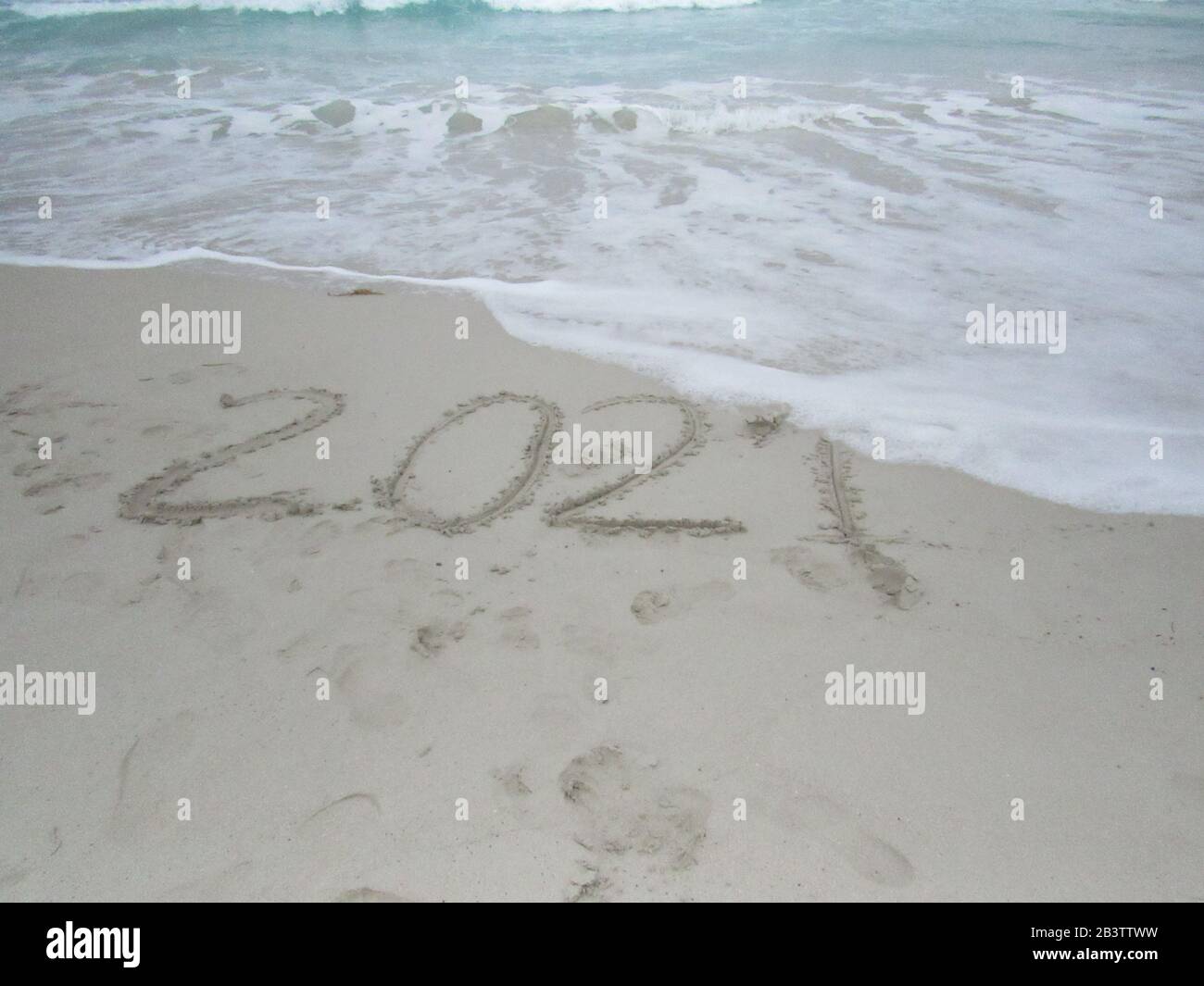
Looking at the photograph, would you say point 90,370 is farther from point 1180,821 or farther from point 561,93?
point 561,93

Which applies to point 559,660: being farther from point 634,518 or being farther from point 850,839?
point 850,839

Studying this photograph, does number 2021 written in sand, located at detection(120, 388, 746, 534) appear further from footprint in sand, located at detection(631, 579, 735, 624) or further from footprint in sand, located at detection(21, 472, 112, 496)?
footprint in sand, located at detection(631, 579, 735, 624)

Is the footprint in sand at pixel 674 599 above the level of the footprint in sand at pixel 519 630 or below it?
above

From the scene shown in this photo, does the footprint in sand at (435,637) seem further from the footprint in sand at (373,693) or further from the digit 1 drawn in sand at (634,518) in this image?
the digit 1 drawn in sand at (634,518)

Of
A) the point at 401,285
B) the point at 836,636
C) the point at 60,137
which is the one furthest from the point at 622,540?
the point at 60,137

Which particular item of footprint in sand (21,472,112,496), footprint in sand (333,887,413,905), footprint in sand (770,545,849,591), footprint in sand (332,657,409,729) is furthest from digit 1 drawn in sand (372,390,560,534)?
footprint in sand (333,887,413,905)

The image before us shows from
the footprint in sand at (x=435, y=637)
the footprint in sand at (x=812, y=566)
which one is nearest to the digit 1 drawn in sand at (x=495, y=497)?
Result: the footprint in sand at (x=435, y=637)

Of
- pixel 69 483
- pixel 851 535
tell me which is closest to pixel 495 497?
pixel 851 535
